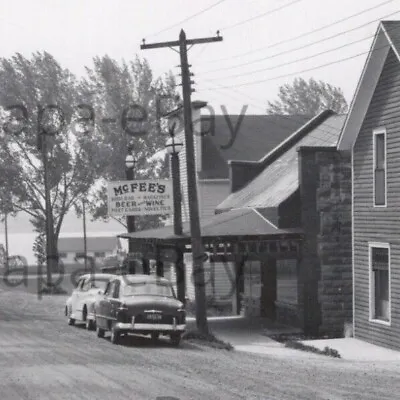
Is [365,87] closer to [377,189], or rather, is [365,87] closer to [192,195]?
[377,189]

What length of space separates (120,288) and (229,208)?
1050cm

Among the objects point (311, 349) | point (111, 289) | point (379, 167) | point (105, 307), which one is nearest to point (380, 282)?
A: point (311, 349)

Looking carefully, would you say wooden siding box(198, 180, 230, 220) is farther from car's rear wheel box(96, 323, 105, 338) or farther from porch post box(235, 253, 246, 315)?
car's rear wheel box(96, 323, 105, 338)

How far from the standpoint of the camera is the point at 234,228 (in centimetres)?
3080

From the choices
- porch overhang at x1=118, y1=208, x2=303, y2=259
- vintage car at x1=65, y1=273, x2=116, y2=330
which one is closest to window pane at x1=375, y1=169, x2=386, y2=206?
porch overhang at x1=118, y1=208, x2=303, y2=259

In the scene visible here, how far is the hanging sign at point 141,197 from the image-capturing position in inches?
1444

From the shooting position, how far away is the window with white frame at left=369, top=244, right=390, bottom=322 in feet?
86.4

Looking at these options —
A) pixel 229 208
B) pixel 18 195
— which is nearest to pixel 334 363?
pixel 229 208

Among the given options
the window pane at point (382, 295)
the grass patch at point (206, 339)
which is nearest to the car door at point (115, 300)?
the grass patch at point (206, 339)

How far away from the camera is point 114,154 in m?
68.8

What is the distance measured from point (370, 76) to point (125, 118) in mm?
44219

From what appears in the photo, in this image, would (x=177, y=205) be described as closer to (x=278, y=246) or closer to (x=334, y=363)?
(x=278, y=246)

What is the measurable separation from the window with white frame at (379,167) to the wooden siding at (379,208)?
0.23 metres

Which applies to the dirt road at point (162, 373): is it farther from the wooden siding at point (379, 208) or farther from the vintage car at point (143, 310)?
the wooden siding at point (379, 208)
